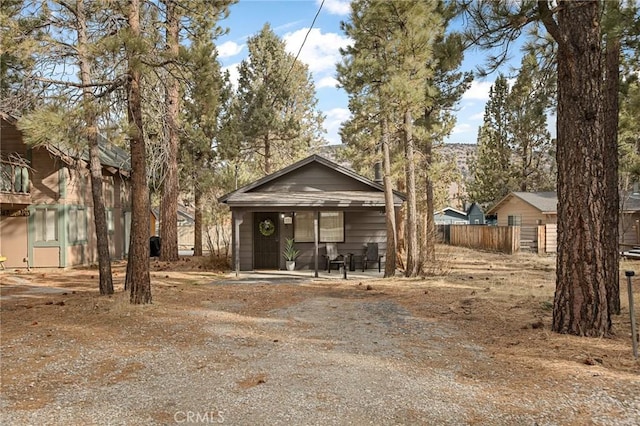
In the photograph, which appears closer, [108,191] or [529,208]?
[108,191]

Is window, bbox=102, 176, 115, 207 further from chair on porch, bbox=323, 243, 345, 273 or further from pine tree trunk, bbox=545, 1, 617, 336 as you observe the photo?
pine tree trunk, bbox=545, 1, 617, 336

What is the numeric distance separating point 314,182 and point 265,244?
281cm

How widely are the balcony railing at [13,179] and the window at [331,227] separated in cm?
997

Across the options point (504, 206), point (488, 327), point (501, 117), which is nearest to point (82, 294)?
point (488, 327)

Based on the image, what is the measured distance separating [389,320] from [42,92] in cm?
786

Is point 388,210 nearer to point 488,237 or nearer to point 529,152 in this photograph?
point 488,237

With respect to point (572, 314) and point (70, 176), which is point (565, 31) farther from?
point (70, 176)

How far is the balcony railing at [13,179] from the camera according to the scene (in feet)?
48.5

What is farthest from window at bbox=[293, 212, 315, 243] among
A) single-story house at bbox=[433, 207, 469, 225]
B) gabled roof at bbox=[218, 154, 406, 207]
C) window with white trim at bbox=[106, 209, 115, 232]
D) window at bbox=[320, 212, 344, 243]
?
single-story house at bbox=[433, 207, 469, 225]

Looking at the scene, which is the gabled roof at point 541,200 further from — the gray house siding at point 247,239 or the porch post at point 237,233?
the porch post at point 237,233

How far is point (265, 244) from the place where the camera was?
1600 centimetres

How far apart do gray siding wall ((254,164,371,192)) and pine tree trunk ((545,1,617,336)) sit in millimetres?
9712

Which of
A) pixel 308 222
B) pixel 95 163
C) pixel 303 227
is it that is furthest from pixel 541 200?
pixel 95 163

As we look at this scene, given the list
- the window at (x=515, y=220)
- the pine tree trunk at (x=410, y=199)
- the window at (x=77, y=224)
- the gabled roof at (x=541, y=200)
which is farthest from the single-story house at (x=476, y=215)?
the window at (x=77, y=224)
